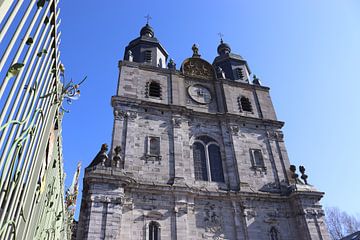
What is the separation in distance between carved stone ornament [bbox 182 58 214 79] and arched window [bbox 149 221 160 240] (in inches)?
450

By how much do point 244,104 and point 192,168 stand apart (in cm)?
739

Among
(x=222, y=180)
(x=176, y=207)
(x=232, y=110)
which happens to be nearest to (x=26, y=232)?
(x=176, y=207)

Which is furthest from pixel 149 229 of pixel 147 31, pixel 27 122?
pixel 147 31

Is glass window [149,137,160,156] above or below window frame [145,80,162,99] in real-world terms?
below

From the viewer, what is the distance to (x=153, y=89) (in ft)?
61.3

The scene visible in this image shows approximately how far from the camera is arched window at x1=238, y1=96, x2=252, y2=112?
2021cm

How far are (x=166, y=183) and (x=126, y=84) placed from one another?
6883 mm

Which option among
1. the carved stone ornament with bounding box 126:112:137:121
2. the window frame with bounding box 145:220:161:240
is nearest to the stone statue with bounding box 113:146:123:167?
the carved stone ornament with bounding box 126:112:137:121

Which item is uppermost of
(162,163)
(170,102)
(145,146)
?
(170,102)

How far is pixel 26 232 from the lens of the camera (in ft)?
9.05

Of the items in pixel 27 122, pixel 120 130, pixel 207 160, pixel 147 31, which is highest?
pixel 147 31

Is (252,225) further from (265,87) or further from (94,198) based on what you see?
(265,87)

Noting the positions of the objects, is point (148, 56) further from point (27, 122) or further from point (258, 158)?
point (27, 122)

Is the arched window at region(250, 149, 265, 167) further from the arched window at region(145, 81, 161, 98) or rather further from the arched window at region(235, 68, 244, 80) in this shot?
the arched window at region(235, 68, 244, 80)
